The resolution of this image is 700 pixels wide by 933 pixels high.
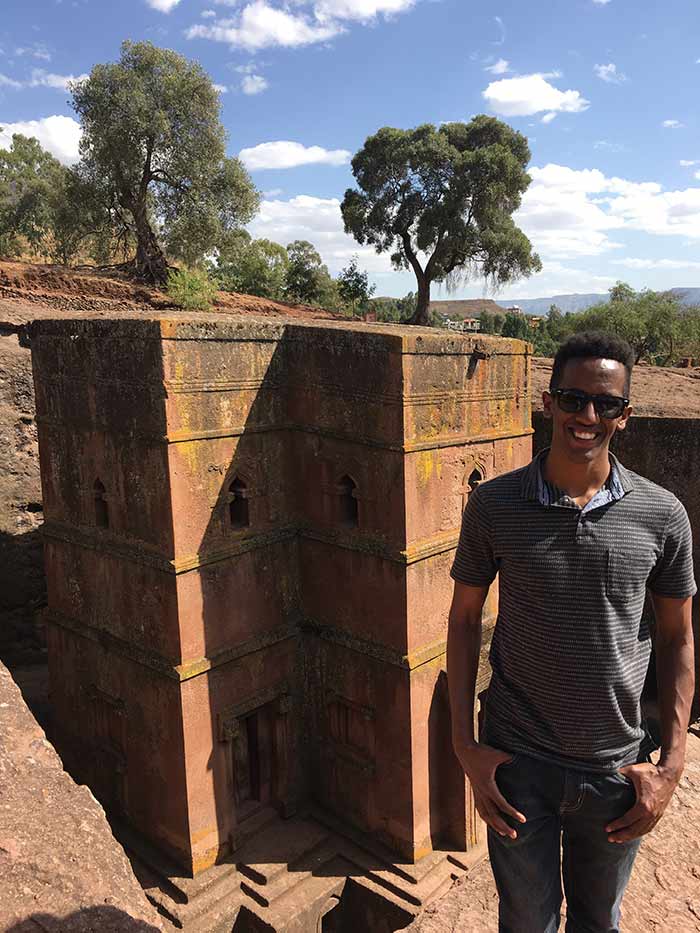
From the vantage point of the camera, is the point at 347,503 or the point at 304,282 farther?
the point at 304,282

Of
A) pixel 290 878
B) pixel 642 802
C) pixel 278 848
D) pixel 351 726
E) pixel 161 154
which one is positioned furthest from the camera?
pixel 161 154

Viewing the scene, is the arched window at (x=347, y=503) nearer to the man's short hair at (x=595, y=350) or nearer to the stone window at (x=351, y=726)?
the stone window at (x=351, y=726)

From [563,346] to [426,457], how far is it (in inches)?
230

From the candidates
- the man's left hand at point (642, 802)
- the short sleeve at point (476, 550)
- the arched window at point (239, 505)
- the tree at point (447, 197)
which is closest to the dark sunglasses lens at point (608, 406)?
the short sleeve at point (476, 550)

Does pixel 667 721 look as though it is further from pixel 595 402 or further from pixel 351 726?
pixel 351 726

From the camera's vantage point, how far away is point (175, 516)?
8.26 metres

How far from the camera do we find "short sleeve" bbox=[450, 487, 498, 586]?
2.89 m

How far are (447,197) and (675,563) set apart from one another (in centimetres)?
2763

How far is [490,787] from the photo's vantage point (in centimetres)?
275

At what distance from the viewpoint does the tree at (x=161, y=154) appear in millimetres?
20109

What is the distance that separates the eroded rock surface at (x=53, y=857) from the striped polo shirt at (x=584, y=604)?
1764mm

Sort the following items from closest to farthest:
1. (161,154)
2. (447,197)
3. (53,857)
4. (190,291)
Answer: (53,857), (190,291), (161,154), (447,197)

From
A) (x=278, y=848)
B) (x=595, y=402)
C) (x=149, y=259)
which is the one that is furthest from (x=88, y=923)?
(x=149, y=259)

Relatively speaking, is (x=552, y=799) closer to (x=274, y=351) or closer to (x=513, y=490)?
(x=513, y=490)
